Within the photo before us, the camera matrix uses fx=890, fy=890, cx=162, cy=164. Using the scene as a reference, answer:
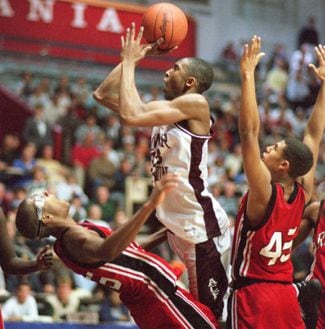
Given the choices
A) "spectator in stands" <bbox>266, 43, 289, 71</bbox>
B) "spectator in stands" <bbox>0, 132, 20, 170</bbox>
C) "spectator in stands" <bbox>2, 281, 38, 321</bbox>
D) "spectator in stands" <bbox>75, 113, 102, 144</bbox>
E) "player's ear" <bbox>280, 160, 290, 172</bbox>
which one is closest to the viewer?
"player's ear" <bbox>280, 160, 290, 172</bbox>

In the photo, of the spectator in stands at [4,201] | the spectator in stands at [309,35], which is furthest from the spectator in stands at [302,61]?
the spectator in stands at [4,201]

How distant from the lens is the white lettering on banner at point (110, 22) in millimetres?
18062

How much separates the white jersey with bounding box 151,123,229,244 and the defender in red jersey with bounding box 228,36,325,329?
0.25 meters

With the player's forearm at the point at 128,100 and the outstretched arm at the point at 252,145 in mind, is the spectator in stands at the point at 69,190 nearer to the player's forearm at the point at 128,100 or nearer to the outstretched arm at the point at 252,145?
the player's forearm at the point at 128,100

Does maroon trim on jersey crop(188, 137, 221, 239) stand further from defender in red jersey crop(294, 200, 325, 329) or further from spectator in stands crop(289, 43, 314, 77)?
spectator in stands crop(289, 43, 314, 77)

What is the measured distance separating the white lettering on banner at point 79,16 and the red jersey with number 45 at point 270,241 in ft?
42.2

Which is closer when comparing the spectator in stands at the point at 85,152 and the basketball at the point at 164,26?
the basketball at the point at 164,26

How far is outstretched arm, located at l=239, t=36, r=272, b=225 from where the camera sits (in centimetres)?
523

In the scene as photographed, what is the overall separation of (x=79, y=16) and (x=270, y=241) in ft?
43.1

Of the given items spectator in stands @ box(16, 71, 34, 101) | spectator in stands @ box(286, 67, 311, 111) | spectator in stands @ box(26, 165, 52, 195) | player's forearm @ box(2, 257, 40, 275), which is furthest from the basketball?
spectator in stands @ box(286, 67, 311, 111)

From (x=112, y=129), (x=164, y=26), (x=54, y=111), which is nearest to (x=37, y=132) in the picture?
(x=54, y=111)

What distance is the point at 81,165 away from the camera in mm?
14297

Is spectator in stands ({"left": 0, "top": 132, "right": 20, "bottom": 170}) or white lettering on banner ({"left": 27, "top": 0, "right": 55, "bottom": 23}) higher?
white lettering on banner ({"left": 27, "top": 0, "right": 55, "bottom": 23})

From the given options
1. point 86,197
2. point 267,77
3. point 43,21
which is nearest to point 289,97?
point 267,77
